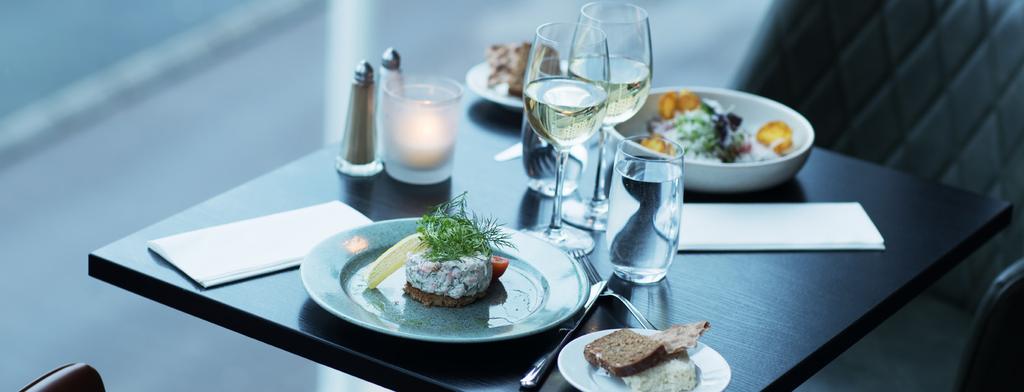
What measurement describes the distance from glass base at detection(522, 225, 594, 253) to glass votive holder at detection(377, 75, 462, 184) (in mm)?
178

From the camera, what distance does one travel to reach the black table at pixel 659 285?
1094 mm

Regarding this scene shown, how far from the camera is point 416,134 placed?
1462mm

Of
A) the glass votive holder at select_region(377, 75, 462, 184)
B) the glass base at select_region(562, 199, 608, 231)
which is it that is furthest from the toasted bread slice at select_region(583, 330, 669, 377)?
the glass votive holder at select_region(377, 75, 462, 184)

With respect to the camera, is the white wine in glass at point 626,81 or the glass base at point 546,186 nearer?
the white wine in glass at point 626,81

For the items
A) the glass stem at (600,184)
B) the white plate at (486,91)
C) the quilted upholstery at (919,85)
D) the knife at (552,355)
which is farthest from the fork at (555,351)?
the quilted upholstery at (919,85)

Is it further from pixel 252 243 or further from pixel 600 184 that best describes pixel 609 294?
pixel 252 243

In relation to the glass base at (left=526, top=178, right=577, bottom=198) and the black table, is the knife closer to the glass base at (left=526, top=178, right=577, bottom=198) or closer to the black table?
the black table

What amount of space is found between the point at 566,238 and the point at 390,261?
26 centimetres

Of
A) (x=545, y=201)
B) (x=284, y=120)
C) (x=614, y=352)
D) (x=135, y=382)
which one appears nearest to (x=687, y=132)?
(x=545, y=201)

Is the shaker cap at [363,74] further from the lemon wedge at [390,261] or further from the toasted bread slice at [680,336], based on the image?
the toasted bread slice at [680,336]

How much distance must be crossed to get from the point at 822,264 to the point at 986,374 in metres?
0.32

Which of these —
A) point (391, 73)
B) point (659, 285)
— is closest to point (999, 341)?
point (659, 285)

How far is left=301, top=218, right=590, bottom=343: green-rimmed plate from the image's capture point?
1090 millimetres

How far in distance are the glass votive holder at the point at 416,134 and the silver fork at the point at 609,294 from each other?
26cm
